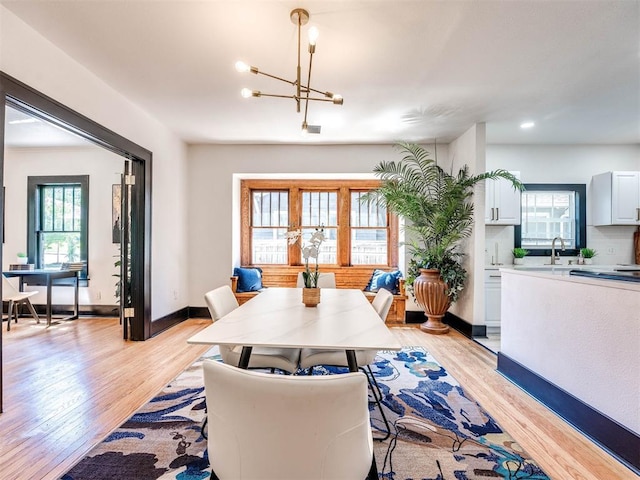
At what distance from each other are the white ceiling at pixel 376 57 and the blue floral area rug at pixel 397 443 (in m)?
2.61

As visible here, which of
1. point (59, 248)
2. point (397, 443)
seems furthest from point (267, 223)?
point (397, 443)

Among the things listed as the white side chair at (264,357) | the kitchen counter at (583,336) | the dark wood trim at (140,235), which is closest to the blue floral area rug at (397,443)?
the white side chair at (264,357)

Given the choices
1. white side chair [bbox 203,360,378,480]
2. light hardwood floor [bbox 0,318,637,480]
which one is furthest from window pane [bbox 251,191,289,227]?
white side chair [bbox 203,360,378,480]

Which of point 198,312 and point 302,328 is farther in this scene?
point 198,312

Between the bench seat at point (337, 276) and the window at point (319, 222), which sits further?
the window at point (319, 222)

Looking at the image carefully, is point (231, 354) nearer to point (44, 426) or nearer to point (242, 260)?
point (44, 426)

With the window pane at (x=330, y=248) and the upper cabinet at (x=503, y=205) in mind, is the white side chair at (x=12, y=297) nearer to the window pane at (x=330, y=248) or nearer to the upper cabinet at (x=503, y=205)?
the window pane at (x=330, y=248)

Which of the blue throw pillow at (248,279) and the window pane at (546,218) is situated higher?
the window pane at (546,218)

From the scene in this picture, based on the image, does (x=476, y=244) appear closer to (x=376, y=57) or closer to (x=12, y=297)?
(x=376, y=57)

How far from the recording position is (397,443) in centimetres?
184

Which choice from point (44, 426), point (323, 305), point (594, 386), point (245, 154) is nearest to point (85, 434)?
point (44, 426)

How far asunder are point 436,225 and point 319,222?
2015 millimetres

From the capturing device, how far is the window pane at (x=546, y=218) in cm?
485

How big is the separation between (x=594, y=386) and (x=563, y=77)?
2.53 m
